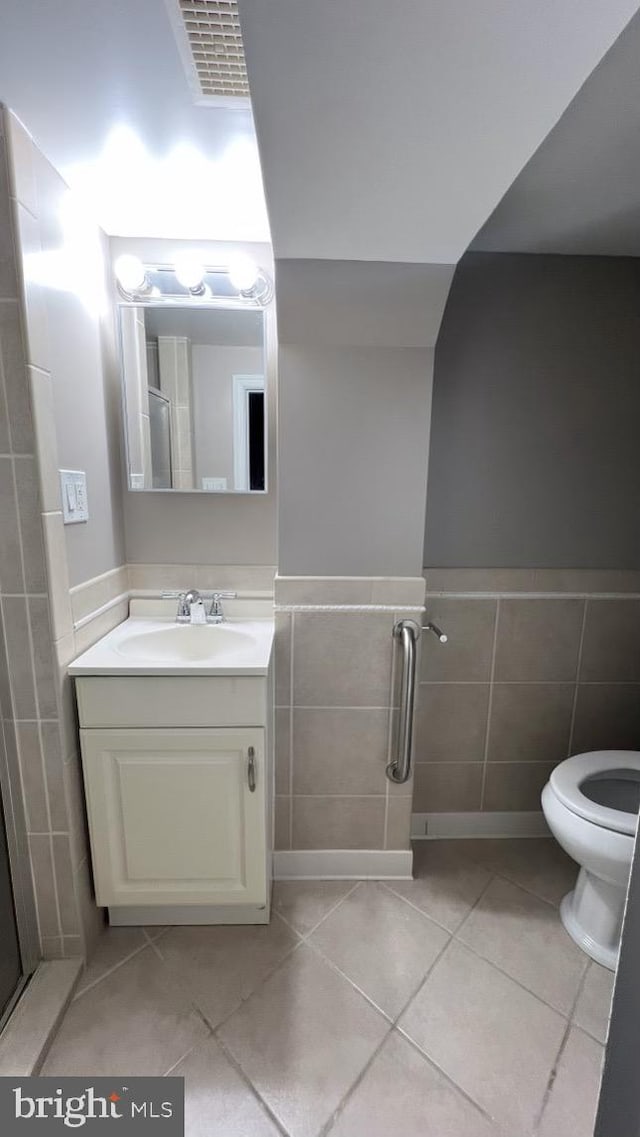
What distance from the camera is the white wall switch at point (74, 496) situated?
1270 millimetres

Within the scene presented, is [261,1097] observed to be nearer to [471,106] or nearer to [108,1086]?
[108,1086]

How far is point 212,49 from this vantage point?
2.80 feet

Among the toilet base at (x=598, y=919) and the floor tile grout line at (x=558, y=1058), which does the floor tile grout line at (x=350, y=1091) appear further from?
the toilet base at (x=598, y=919)

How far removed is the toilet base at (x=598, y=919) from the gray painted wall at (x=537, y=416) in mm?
1003

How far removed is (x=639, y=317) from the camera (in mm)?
1576

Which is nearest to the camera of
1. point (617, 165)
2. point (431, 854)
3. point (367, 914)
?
point (617, 165)

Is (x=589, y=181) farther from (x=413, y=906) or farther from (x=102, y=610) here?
(x=413, y=906)

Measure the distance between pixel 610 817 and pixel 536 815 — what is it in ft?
2.16

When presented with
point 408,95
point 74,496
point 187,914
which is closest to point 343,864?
point 187,914

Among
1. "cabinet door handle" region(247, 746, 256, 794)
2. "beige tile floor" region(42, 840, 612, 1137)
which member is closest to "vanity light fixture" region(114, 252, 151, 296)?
"cabinet door handle" region(247, 746, 256, 794)

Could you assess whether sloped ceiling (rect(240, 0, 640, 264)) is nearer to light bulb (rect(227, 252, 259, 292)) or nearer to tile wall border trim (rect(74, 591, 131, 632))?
light bulb (rect(227, 252, 259, 292))

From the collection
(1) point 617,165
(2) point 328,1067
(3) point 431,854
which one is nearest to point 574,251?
(1) point 617,165

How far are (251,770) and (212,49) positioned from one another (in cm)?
158

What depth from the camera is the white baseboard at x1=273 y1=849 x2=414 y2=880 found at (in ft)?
5.36
